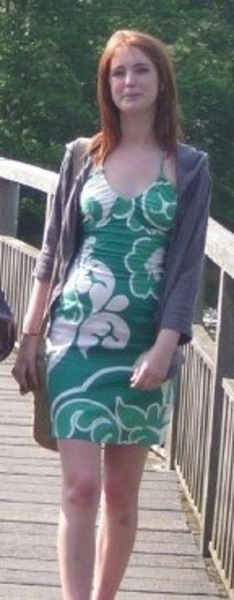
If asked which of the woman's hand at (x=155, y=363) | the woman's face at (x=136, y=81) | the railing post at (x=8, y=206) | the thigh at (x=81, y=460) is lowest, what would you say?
the railing post at (x=8, y=206)

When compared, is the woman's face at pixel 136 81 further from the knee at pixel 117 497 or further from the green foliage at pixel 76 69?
the green foliage at pixel 76 69

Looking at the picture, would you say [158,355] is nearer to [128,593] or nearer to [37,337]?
[37,337]

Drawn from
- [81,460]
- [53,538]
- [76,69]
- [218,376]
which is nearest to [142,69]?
[81,460]

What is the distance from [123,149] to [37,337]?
1.53 feet

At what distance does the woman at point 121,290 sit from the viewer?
13.3ft

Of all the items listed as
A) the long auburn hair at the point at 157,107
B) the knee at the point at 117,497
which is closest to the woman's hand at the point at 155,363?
the knee at the point at 117,497

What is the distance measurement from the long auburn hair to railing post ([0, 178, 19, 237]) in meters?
5.77

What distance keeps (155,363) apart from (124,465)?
11.5 inches

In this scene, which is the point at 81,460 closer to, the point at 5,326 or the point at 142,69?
the point at 5,326

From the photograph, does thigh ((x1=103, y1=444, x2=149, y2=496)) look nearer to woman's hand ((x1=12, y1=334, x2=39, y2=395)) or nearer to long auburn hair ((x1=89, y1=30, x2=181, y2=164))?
woman's hand ((x1=12, y1=334, x2=39, y2=395))

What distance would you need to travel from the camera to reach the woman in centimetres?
406

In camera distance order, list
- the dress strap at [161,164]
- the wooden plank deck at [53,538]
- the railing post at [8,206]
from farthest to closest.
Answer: the railing post at [8,206] → the wooden plank deck at [53,538] → the dress strap at [161,164]

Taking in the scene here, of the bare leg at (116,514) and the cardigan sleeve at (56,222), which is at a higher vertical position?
the cardigan sleeve at (56,222)

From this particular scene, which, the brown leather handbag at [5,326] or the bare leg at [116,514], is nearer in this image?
the brown leather handbag at [5,326]
